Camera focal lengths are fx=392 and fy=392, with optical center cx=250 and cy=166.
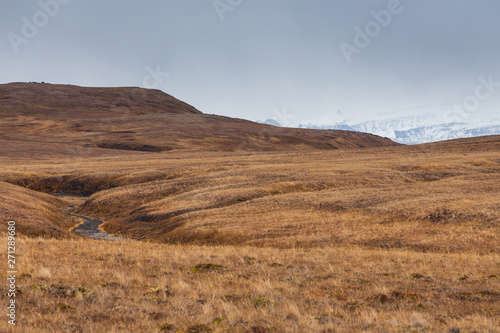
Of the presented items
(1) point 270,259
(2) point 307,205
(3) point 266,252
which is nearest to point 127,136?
(2) point 307,205

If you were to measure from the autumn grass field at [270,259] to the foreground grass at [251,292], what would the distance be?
59mm

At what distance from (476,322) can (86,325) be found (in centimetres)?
938

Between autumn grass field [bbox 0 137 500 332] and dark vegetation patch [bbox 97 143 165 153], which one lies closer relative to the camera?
autumn grass field [bbox 0 137 500 332]

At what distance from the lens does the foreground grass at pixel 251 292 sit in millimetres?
9570

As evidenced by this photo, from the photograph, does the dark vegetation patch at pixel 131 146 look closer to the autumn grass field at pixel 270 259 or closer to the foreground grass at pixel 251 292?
the autumn grass field at pixel 270 259

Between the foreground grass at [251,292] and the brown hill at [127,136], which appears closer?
the foreground grass at [251,292]

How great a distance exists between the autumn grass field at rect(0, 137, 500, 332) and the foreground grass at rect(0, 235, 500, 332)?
59 mm

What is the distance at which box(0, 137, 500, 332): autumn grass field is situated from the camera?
10.1 meters

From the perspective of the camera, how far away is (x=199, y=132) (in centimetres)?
17100

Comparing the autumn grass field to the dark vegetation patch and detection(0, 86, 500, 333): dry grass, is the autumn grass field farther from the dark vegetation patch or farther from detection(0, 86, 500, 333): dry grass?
the dark vegetation patch

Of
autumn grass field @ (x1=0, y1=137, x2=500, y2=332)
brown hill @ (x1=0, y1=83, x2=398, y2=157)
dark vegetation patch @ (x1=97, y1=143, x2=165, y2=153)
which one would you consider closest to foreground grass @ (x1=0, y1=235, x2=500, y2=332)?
autumn grass field @ (x1=0, y1=137, x2=500, y2=332)

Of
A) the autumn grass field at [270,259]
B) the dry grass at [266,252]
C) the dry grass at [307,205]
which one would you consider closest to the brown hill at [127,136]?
the dry grass at [307,205]

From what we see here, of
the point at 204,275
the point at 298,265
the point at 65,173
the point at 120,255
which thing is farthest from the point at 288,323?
the point at 65,173

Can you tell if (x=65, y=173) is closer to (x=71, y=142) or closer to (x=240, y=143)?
(x=71, y=142)
